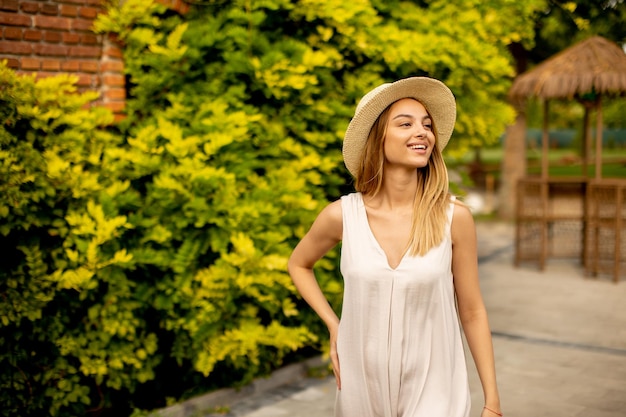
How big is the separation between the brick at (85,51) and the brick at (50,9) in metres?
0.25

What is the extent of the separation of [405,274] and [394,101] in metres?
0.69

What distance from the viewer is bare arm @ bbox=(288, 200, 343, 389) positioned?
Result: 282cm

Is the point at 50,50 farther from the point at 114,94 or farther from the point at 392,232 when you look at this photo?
the point at 392,232

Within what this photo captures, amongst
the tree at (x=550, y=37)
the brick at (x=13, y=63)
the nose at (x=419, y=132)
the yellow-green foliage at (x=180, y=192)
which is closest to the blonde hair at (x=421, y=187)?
the nose at (x=419, y=132)

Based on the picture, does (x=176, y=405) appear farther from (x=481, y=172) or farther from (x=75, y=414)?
Answer: (x=481, y=172)

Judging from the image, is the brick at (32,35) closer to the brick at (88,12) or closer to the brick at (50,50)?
the brick at (50,50)

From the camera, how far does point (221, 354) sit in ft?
16.3

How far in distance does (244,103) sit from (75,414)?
2.44 meters

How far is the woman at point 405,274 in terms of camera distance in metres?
2.56

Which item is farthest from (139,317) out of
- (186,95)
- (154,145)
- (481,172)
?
(481,172)

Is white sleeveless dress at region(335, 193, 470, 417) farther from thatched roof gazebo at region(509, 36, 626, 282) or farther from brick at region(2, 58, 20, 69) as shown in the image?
thatched roof gazebo at region(509, 36, 626, 282)

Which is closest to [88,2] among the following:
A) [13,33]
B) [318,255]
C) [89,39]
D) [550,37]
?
[89,39]

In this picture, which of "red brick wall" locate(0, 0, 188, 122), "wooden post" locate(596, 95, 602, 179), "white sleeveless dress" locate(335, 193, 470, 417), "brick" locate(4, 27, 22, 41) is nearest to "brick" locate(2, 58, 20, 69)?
"red brick wall" locate(0, 0, 188, 122)

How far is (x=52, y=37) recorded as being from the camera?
4906 millimetres
